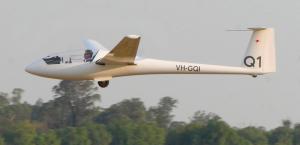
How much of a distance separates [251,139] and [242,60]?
241ft

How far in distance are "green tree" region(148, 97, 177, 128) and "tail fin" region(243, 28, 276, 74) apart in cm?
9181

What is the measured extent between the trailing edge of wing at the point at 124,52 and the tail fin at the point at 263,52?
713 centimetres

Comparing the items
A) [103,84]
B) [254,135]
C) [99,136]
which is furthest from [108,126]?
[103,84]

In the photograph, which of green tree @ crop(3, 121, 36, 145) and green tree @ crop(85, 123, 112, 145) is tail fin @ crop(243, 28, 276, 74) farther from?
green tree @ crop(85, 123, 112, 145)

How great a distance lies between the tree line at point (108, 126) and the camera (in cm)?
11750

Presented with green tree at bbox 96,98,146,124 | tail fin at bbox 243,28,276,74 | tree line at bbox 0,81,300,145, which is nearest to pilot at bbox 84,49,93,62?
tail fin at bbox 243,28,276,74

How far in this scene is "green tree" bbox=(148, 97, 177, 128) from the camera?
151 meters

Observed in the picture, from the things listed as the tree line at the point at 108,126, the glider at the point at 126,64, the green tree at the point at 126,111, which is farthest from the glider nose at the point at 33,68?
the green tree at the point at 126,111

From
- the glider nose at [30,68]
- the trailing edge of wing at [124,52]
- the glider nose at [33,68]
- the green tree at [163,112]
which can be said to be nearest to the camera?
the trailing edge of wing at [124,52]

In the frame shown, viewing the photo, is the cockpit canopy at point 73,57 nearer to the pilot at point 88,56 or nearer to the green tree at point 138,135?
the pilot at point 88,56

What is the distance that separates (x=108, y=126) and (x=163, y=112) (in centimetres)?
Answer: 2591

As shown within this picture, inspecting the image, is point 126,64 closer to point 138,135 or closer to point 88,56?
point 88,56

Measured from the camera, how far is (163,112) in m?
154

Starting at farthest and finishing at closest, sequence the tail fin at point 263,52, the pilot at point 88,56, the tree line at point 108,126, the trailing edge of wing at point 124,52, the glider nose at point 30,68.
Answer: the tree line at point 108,126, the tail fin at point 263,52, the glider nose at point 30,68, the pilot at point 88,56, the trailing edge of wing at point 124,52
